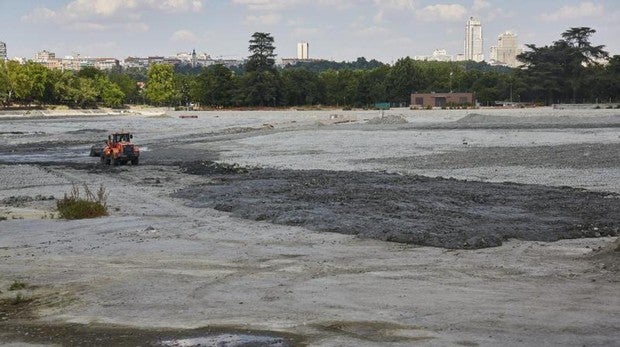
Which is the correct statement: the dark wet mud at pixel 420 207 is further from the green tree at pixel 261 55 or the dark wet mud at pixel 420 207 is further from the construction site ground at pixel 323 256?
the green tree at pixel 261 55

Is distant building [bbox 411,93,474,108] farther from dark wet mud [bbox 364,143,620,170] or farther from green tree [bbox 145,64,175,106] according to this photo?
dark wet mud [bbox 364,143,620,170]

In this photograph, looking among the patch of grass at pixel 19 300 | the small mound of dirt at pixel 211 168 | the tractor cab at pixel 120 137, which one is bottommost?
the small mound of dirt at pixel 211 168

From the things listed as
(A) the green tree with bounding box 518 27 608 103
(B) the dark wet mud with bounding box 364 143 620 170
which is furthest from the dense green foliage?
(B) the dark wet mud with bounding box 364 143 620 170

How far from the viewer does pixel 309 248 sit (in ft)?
65.9

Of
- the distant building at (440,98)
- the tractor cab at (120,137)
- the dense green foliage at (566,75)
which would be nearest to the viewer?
the tractor cab at (120,137)

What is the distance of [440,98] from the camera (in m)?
168

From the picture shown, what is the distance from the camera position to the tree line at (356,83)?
150m

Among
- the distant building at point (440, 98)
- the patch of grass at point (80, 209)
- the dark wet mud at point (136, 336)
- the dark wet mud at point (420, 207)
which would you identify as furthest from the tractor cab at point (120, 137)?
the distant building at point (440, 98)

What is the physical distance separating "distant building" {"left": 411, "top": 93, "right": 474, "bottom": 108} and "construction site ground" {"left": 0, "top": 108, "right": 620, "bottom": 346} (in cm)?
12404

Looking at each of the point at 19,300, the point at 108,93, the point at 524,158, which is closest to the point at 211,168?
the point at 524,158

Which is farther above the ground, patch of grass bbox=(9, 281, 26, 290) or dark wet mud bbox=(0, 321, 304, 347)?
dark wet mud bbox=(0, 321, 304, 347)

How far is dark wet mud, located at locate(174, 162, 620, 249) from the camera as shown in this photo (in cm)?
2166

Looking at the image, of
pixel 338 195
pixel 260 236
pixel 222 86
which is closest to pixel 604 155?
pixel 338 195

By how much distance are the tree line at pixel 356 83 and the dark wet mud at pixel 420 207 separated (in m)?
122
